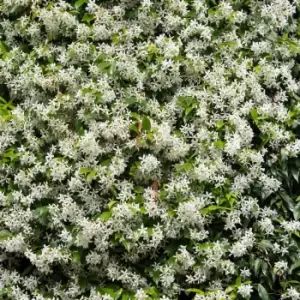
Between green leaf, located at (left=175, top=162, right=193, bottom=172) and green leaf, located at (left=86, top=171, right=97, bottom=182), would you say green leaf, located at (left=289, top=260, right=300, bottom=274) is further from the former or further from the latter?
green leaf, located at (left=86, top=171, right=97, bottom=182)

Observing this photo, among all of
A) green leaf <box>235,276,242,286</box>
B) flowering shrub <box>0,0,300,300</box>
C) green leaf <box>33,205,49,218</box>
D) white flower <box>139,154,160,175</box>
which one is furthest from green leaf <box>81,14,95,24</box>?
green leaf <box>235,276,242,286</box>

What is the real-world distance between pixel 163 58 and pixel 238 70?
0.47 metres

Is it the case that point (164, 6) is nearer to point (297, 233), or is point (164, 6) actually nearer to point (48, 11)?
point (48, 11)

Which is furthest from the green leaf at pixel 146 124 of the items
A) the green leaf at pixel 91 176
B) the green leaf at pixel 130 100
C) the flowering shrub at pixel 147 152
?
the green leaf at pixel 91 176

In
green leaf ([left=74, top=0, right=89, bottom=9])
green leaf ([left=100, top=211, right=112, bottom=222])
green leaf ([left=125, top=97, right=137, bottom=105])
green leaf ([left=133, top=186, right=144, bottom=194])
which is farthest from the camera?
green leaf ([left=74, top=0, right=89, bottom=9])

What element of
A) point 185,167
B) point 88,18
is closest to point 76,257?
point 185,167

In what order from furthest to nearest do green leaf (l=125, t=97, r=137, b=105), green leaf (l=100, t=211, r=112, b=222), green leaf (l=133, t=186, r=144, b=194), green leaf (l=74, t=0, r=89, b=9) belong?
green leaf (l=74, t=0, r=89, b=9)
green leaf (l=125, t=97, r=137, b=105)
green leaf (l=133, t=186, r=144, b=194)
green leaf (l=100, t=211, r=112, b=222)

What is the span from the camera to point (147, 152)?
3621 mm

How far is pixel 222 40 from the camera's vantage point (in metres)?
3.94

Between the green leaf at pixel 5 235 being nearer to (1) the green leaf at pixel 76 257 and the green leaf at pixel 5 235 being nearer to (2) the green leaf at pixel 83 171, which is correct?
(1) the green leaf at pixel 76 257

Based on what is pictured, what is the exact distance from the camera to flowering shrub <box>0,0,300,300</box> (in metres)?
3.51

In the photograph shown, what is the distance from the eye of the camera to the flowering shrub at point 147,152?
3.51m

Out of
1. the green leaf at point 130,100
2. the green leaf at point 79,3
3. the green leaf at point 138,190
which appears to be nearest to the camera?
the green leaf at point 138,190

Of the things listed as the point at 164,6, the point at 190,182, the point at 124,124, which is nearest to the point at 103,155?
the point at 124,124
